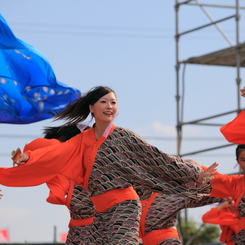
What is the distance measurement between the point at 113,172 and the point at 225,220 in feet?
8.92

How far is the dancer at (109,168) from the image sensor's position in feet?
17.6

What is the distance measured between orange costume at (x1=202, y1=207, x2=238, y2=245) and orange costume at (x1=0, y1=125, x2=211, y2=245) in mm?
1987

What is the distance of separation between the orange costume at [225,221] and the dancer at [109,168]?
6.49 ft

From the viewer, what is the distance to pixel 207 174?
5715mm

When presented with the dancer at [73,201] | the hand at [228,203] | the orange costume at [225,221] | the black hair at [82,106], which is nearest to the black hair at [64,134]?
the dancer at [73,201]

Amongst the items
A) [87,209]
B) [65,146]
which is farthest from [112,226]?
[87,209]

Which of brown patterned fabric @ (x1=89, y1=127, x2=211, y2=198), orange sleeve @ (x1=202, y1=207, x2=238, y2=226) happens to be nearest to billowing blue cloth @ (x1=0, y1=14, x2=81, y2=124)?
brown patterned fabric @ (x1=89, y1=127, x2=211, y2=198)

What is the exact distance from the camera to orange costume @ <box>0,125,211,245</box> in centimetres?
532

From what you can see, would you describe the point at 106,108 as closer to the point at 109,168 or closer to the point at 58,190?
the point at 109,168

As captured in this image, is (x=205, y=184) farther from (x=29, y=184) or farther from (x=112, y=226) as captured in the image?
(x=29, y=184)

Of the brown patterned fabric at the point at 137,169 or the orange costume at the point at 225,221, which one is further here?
the orange costume at the point at 225,221

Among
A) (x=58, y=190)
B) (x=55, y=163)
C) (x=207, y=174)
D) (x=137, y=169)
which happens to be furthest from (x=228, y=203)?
(x=55, y=163)

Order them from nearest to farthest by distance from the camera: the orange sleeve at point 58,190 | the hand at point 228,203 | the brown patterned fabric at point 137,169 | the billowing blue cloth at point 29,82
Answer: the brown patterned fabric at point 137,169 → the orange sleeve at point 58,190 → the hand at point 228,203 → the billowing blue cloth at point 29,82

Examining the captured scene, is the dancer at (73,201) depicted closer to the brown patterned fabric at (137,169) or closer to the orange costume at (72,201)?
the orange costume at (72,201)
